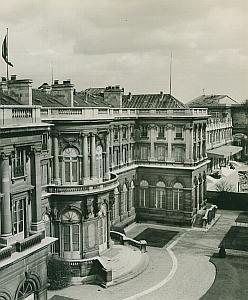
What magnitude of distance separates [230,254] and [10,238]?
956 inches

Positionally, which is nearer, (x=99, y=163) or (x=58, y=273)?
→ (x=58, y=273)

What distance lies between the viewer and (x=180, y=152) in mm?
50500

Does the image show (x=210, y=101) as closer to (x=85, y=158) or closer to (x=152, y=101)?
(x=152, y=101)

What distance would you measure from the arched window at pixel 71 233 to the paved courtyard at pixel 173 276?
9.85ft

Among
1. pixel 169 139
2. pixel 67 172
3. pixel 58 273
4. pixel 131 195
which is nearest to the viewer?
pixel 58 273

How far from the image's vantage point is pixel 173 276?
35000mm

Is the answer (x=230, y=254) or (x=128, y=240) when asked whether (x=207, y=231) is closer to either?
(x=230, y=254)

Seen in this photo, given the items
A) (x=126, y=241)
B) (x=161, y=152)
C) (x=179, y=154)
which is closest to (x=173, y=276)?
(x=126, y=241)

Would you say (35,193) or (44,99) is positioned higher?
(44,99)

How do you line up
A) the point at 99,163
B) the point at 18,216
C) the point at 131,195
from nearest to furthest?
the point at 18,216, the point at 99,163, the point at 131,195

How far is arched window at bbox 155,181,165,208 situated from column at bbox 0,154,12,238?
31.1 m

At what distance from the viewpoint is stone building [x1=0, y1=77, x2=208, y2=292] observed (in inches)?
904

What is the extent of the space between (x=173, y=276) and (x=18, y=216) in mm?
16409

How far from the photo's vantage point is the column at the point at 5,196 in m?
21.4
